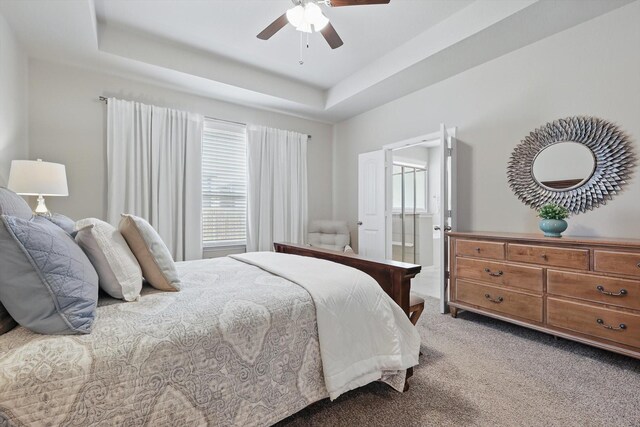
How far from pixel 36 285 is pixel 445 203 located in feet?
10.1

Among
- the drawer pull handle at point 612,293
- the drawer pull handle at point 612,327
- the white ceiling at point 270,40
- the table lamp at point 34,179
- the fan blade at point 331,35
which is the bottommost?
the drawer pull handle at point 612,327

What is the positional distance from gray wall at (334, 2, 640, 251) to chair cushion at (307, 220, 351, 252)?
1.46 meters

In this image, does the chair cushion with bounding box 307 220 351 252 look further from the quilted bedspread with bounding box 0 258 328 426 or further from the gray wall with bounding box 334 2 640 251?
the quilted bedspread with bounding box 0 258 328 426

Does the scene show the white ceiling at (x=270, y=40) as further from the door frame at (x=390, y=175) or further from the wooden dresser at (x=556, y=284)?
the wooden dresser at (x=556, y=284)

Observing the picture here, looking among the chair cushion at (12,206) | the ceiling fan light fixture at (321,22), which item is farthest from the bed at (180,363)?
the ceiling fan light fixture at (321,22)

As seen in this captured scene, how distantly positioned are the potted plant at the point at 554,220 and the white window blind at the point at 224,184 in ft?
11.1

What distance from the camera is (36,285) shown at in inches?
35.9

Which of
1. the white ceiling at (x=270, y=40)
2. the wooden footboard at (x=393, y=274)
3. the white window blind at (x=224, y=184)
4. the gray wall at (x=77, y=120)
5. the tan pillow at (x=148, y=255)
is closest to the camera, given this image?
the tan pillow at (x=148, y=255)

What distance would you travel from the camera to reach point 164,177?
3.44 m

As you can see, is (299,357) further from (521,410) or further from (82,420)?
(521,410)

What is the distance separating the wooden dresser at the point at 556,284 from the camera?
1.89m

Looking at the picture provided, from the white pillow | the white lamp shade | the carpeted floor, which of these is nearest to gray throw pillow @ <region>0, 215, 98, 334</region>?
the white pillow

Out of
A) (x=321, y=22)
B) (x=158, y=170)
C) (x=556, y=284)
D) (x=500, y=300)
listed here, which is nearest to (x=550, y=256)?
(x=556, y=284)

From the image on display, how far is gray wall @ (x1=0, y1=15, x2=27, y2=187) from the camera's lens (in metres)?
2.26
